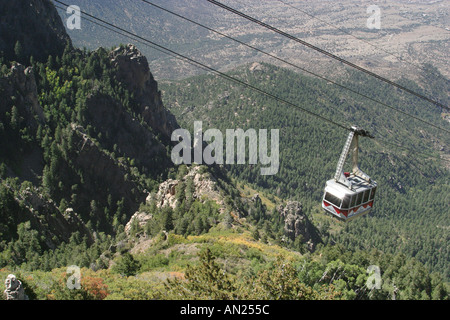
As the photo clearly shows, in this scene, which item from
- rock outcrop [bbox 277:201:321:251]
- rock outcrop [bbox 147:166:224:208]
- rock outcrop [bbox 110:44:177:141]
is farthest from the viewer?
rock outcrop [bbox 110:44:177:141]

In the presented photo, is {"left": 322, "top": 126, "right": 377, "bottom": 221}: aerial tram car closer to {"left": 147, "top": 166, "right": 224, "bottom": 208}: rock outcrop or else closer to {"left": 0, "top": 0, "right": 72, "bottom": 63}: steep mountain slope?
{"left": 147, "top": 166, "right": 224, "bottom": 208}: rock outcrop

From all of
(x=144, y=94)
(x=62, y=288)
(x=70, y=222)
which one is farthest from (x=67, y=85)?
(x=62, y=288)

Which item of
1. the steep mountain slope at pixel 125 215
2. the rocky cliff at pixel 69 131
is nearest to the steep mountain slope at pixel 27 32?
the rocky cliff at pixel 69 131

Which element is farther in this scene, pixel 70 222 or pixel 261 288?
pixel 70 222

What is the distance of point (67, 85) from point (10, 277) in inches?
3932

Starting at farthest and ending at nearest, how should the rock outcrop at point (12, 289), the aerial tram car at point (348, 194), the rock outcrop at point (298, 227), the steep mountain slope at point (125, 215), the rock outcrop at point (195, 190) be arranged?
the rock outcrop at point (298, 227), the rock outcrop at point (195, 190), the steep mountain slope at point (125, 215), the aerial tram car at point (348, 194), the rock outcrop at point (12, 289)

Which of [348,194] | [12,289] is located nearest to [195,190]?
[12,289]

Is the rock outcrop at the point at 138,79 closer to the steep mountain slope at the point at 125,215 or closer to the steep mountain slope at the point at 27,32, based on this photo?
the steep mountain slope at the point at 125,215

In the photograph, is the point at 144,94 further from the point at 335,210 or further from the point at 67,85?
the point at 335,210

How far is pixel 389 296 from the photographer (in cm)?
6203

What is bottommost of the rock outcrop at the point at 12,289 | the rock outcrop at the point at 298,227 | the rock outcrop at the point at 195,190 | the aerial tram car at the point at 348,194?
the rock outcrop at the point at 298,227

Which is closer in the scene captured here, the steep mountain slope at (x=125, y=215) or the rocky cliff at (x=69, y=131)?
the steep mountain slope at (x=125, y=215)

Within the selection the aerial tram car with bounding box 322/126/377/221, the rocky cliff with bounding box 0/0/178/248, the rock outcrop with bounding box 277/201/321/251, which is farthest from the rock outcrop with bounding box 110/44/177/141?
the aerial tram car with bounding box 322/126/377/221

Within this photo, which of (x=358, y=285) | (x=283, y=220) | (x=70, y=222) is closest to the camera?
(x=358, y=285)
